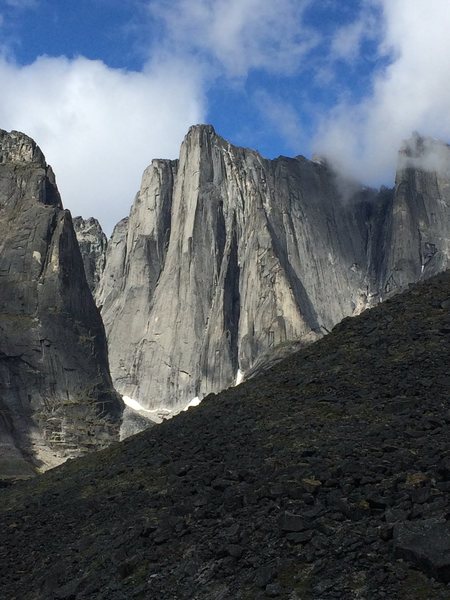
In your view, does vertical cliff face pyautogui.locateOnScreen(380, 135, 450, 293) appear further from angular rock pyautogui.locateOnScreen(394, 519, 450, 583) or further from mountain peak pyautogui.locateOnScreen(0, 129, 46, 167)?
angular rock pyautogui.locateOnScreen(394, 519, 450, 583)

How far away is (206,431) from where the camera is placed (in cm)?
2222

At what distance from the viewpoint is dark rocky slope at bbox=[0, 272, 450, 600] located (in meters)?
12.6

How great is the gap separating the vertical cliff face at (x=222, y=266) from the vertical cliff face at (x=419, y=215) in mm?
7116

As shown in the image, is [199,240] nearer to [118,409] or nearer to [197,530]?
[118,409]

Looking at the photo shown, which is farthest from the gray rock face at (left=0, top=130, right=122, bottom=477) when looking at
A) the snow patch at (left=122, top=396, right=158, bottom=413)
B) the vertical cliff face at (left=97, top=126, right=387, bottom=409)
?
the snow patch at (left=122, top=396, right=158, bottom=413)

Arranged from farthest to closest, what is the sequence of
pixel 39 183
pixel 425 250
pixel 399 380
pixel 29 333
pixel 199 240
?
pixel 425 250
pixel 199 240
pixel 39 183
pixel 29 333
pixel 399 380

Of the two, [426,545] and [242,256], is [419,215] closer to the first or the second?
[242,256]

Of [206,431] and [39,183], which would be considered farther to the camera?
[39,183]

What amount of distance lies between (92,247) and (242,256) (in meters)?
44.9

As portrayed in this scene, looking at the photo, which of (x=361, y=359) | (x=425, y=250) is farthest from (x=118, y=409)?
(x=425, y=250)

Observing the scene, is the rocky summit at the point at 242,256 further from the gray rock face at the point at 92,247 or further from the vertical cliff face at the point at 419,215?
the gray rock face at the point at 92,247

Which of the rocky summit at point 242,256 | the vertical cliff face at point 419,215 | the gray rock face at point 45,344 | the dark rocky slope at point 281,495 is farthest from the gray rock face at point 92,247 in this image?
the dark rocky slope at point 281,495

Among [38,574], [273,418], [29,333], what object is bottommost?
[38,574]

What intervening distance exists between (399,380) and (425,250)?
5170 inches
